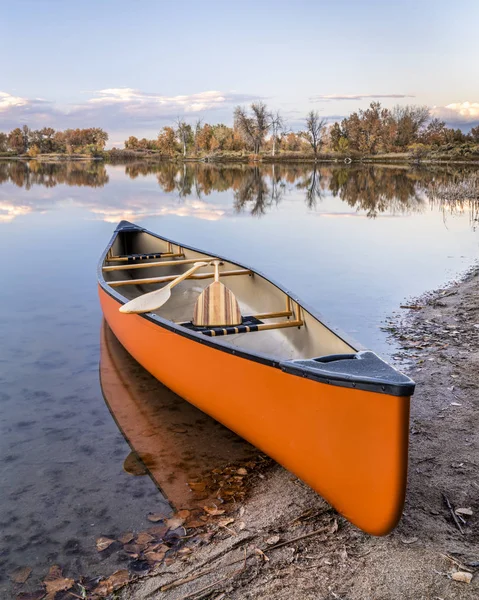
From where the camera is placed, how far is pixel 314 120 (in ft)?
277

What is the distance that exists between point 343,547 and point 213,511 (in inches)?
39.3

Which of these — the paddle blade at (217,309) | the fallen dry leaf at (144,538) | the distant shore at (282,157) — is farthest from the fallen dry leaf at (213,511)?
the distant shore at (282,157)

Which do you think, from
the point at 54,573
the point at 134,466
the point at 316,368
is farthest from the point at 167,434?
the point at 316,368

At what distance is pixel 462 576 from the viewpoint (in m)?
2.66

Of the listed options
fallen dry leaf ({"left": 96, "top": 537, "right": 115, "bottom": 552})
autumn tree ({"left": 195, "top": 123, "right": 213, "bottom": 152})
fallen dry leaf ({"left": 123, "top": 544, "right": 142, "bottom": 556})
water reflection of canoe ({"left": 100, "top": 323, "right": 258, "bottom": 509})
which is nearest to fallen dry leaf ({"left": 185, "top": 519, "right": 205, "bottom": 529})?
water reflection of canoe ({"left": 100, "top": 323, "right": 258, "bottom": 509})

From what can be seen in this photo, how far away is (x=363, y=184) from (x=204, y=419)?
104 ft

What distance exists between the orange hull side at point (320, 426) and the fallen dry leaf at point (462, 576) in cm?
37

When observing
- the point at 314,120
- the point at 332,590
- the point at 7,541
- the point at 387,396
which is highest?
the point at 314,120

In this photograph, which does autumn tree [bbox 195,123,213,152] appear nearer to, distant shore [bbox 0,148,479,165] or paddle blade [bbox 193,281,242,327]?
distant shore [bbox 0,148,479,165]

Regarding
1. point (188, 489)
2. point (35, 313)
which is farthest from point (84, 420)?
point (35, 313)

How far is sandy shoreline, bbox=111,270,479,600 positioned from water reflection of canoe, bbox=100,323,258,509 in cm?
53

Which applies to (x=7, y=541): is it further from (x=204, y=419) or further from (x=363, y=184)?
(x=363, y=184)

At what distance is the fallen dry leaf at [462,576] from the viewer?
2.63m

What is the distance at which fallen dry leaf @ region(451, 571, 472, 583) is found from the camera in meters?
2.63
